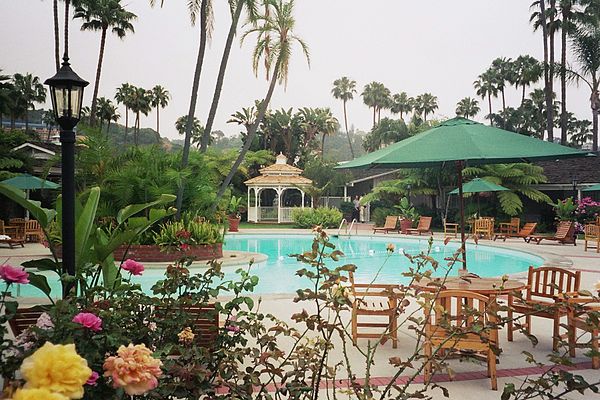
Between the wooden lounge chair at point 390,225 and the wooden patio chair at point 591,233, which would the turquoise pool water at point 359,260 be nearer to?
Result: the wooden lounge chair at point 390,225

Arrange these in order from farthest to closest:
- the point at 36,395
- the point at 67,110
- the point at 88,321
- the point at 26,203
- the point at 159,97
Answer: the point at 159,97 → the point at 67,110 → the point at 26,203 → the point at 88,321 → the point at 36,395

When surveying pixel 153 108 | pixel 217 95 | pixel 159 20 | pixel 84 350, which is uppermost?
pixel 159 20

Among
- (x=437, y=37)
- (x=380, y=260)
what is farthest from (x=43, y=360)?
(x=437, y=37)

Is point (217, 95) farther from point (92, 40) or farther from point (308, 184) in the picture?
point (92, 40)

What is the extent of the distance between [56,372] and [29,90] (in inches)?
1999

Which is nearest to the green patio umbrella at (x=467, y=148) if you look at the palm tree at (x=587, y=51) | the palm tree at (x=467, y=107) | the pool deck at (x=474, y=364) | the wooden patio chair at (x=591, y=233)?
the pool deck at (x=474, y=364)

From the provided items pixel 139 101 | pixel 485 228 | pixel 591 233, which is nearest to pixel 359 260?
pixel 485 228

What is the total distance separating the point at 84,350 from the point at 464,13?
45.7m

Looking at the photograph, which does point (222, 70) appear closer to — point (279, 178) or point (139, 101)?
point (279, 178)

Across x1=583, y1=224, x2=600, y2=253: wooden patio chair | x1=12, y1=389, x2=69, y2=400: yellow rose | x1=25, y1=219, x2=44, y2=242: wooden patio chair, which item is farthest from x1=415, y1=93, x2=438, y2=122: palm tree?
x1=12, y1=389, x2=69, y2=400: yellow rose

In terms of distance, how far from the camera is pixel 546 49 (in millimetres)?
33156

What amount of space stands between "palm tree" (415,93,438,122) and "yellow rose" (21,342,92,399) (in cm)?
6021

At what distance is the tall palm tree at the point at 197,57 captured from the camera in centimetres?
1504

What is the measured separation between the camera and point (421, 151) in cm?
648
